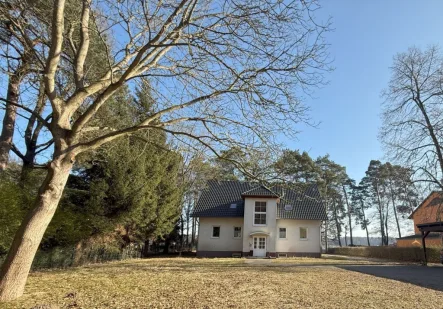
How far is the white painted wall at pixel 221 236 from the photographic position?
83.9 feet

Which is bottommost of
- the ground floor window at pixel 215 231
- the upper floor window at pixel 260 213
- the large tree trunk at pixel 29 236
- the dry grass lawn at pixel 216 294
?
the dry grass lawn at pixel 216 294

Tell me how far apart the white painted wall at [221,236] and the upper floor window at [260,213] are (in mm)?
1488

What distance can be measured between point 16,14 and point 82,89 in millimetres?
2744

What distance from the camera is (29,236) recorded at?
5477 mm

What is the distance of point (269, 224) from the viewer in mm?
25047

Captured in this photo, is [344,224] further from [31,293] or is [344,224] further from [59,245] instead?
[31,293]

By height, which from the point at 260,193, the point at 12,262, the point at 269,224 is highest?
the point at 260,193

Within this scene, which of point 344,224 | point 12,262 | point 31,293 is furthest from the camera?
point 344,224

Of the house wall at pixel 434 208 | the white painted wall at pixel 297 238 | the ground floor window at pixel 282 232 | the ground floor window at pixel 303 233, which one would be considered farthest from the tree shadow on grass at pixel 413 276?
the ground floor window at pixel 282 232

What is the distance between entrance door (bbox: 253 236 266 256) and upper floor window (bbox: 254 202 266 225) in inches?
48.2

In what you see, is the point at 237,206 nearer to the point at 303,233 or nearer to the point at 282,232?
the point at 282,232

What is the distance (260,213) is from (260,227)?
1.09 metres

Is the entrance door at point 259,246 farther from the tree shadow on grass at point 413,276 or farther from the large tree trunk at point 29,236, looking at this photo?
the large tree trunk at point 29,236

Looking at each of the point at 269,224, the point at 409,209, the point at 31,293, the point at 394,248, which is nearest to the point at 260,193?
the point at 269,224
